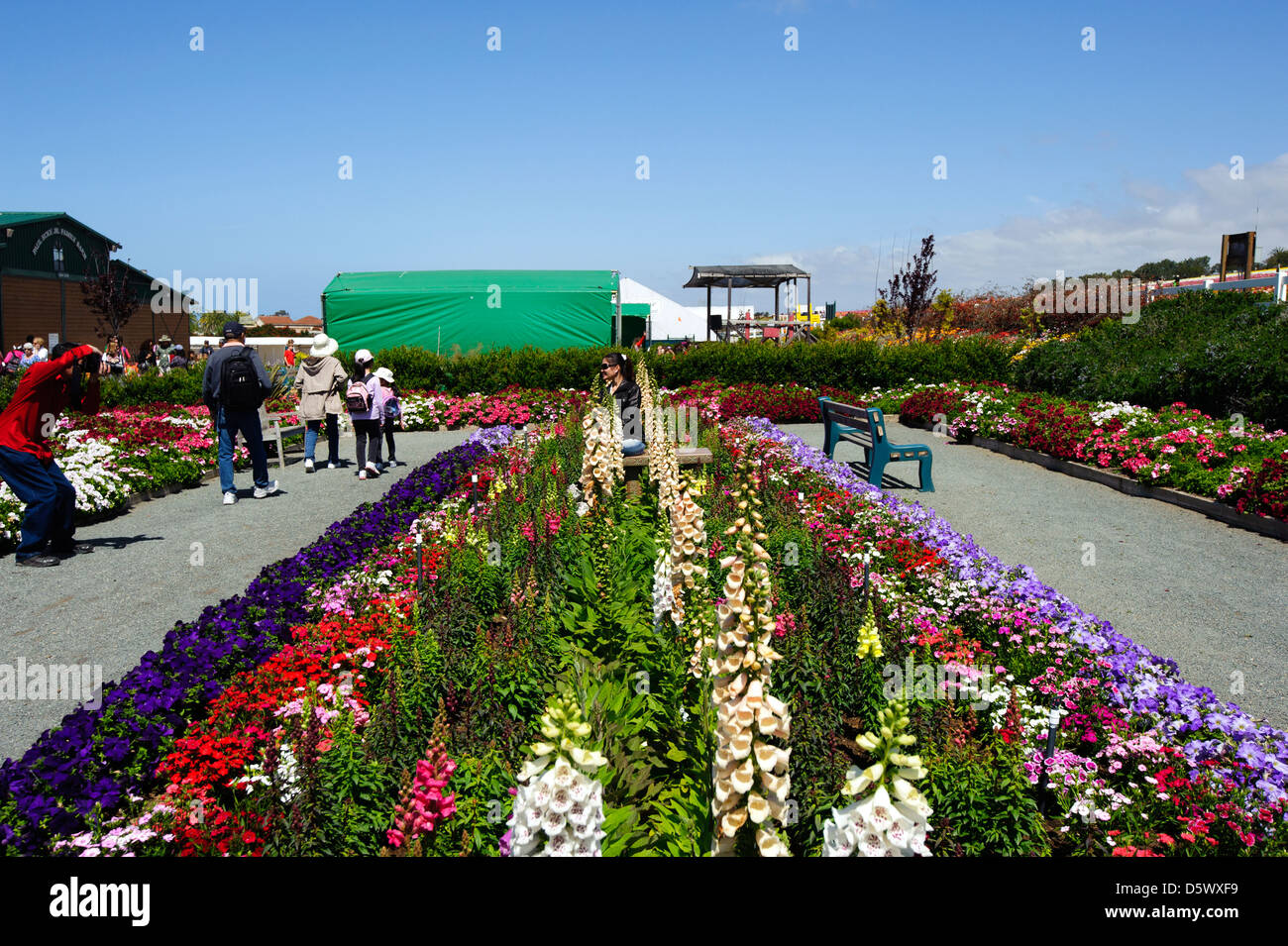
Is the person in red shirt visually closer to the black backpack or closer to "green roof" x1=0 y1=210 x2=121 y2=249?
the black backpack

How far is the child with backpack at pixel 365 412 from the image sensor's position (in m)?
10.3

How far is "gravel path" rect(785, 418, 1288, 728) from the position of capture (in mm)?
4695

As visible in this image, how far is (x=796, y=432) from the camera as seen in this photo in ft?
47.7

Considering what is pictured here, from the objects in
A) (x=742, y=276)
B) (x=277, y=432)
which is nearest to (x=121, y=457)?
(x=277, y=432)

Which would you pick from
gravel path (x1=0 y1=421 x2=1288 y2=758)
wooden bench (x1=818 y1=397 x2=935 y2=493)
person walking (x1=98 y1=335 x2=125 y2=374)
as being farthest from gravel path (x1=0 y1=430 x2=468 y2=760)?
person walking (x1=98 y1=335 x2=125 y2=374)

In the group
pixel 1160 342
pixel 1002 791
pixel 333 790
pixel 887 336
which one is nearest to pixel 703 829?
pixel 1002 791

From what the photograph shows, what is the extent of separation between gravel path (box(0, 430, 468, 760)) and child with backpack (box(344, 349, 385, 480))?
304 mm

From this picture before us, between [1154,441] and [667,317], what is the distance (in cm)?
3084

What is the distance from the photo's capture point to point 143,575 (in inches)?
254

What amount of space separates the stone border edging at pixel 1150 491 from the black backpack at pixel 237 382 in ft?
32.5

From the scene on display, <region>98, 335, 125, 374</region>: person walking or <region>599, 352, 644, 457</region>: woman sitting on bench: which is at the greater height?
<region>98, 335, 125, 374</region>: person walking

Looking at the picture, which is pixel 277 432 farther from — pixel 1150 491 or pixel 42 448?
pixel 1150 491

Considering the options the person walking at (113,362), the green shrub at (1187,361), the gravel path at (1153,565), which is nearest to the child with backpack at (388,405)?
the gravel path at (1153,565)
